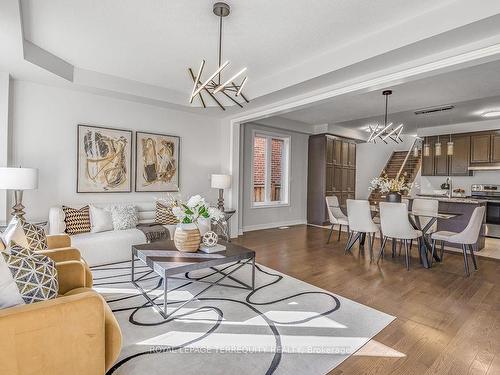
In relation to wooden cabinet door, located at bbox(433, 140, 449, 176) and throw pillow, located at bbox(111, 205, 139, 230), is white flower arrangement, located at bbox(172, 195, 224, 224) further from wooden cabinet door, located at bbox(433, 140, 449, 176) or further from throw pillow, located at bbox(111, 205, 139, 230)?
wooden cabinet door, located at bbox(433, 140, 449, 176)

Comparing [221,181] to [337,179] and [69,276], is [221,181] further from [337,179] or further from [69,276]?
[337,179]

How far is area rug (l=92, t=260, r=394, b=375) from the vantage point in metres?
1.94

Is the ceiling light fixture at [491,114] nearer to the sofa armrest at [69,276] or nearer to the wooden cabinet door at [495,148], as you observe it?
the wooden cabinet door at [495,148]

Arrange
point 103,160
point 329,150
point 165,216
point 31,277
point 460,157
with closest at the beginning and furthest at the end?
point 31,277 < point 103,160 < point 165,216 < point 460,157 < point 329,150

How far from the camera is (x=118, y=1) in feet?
8.50

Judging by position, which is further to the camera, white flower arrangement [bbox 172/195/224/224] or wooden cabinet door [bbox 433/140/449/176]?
wooden cabinet door [bbox 433/140/449/176]

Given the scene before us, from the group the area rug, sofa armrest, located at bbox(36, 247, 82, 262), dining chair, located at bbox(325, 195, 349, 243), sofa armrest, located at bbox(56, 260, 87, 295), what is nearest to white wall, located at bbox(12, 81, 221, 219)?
the area rug

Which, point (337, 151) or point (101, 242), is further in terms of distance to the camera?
point (337, 151)

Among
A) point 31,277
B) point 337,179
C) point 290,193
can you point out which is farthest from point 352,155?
point 31,277

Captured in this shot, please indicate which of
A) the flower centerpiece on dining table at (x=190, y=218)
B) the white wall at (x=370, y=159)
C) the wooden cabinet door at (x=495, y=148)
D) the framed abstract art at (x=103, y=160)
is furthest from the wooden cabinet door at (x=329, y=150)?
the flower centerpiece on dining table at (x=190, y=218)

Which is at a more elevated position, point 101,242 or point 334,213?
point 334,213

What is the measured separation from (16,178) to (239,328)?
3.12 metres

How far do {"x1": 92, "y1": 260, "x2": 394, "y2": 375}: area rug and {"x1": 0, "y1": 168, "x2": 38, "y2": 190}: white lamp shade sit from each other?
1.45m

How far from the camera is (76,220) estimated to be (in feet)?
13.6
